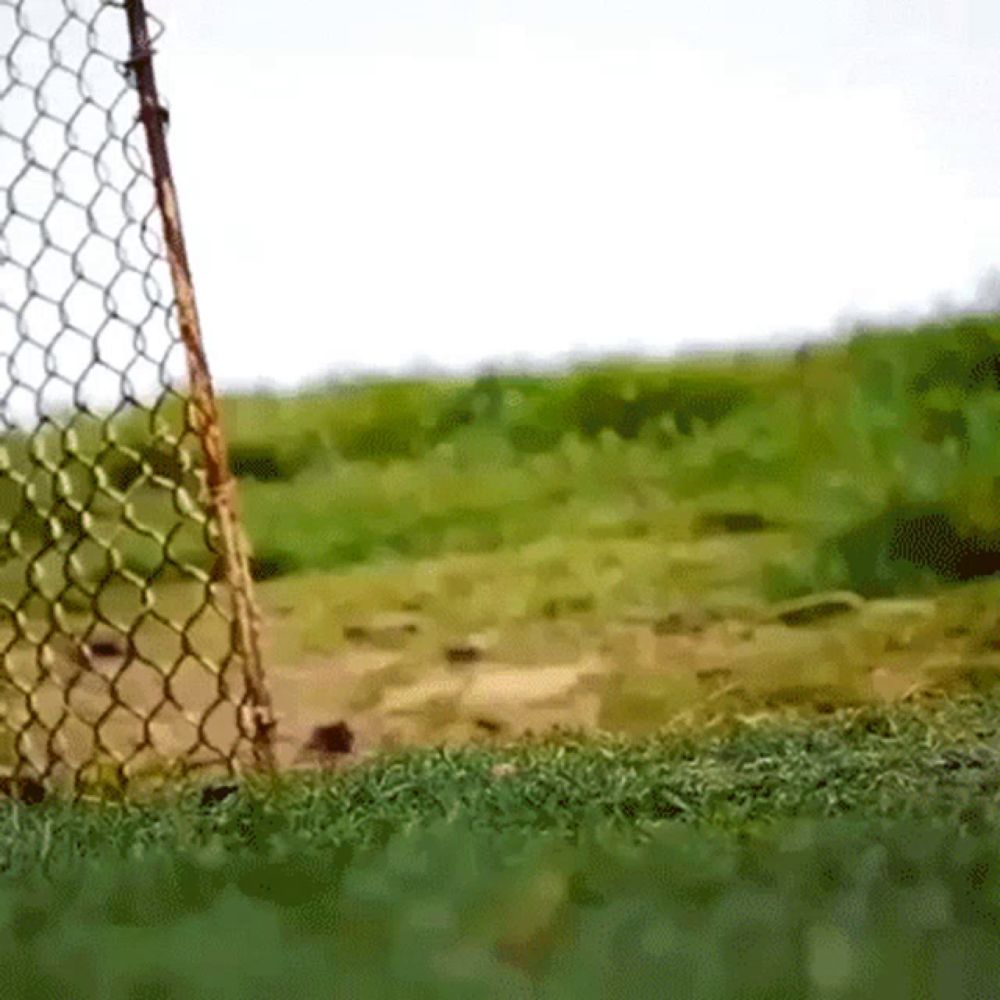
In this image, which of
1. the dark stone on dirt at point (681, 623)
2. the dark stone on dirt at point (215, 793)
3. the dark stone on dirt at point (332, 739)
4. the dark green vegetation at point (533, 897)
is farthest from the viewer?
the dark stone on dirt at point (681, 623)

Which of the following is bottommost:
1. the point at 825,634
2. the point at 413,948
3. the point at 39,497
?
the point at 825,634

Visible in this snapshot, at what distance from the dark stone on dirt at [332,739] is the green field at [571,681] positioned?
0.02m

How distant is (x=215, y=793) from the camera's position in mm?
1553

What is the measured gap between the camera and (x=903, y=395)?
245cm

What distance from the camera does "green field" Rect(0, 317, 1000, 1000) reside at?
0.79 meters

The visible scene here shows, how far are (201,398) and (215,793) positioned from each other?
1.35ft

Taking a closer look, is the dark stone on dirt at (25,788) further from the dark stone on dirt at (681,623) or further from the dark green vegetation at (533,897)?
the dark stone on dirt at (681,623)

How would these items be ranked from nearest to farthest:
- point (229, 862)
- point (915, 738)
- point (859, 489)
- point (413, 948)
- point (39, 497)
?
1. point (413, 948)
2. point (229, 862)
3. point (915, 738)
4. point (39, 497)
5. point (859, 489)

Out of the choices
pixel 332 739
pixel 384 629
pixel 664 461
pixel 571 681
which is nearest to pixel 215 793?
pixel 332 739

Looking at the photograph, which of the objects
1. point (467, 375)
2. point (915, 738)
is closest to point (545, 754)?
point (915, 738)

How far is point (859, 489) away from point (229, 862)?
1487mm

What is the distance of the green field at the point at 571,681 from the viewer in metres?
0.79

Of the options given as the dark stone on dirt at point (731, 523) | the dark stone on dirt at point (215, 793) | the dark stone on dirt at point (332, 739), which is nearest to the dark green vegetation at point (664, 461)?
the dark stone on dirt at point (731, 523)

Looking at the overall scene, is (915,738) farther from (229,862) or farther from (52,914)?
(52,914)
